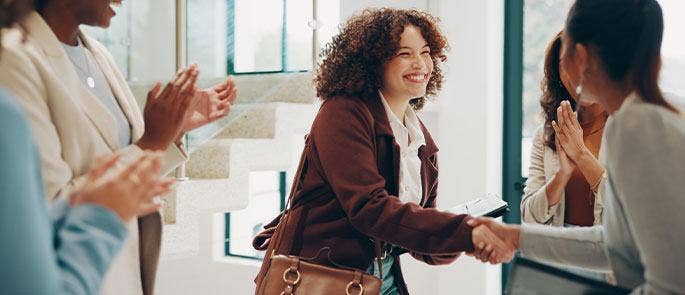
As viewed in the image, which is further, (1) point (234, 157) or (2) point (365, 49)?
(1) point (234, 157)

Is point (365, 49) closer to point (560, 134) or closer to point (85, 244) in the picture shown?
point (560, 134)

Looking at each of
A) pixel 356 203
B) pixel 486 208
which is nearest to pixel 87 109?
pixel 356 203

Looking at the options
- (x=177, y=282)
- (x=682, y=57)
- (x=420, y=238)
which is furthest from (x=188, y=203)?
(x=682, y=57)

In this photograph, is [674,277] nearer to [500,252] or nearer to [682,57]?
[500,252]

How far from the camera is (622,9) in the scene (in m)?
1.24

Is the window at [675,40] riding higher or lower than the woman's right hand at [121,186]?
higher

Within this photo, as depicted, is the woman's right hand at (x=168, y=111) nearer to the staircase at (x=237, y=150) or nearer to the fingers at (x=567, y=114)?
the staircase at (x=237, y=150)

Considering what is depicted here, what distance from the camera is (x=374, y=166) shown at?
1.90m

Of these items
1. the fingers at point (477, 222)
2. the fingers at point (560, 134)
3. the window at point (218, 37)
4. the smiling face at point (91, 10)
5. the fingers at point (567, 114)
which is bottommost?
the fingers at point (477, 222)

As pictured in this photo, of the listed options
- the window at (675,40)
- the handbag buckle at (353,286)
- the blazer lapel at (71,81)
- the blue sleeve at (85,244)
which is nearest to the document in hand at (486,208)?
the handbag buckle at (353,286)

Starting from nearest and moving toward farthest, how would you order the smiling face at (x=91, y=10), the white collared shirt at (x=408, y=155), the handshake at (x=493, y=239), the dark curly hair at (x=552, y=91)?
the smiling face at (x=91, y=10) → the handshake at (x=493, y=239) → the white collared shirt at (x=408, y=155) → the dark curly hair at (x=552, y=91)

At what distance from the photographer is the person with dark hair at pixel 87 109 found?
3.90 ft

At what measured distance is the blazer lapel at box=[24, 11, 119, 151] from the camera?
4.23 ft

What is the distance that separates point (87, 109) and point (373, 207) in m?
0.79
